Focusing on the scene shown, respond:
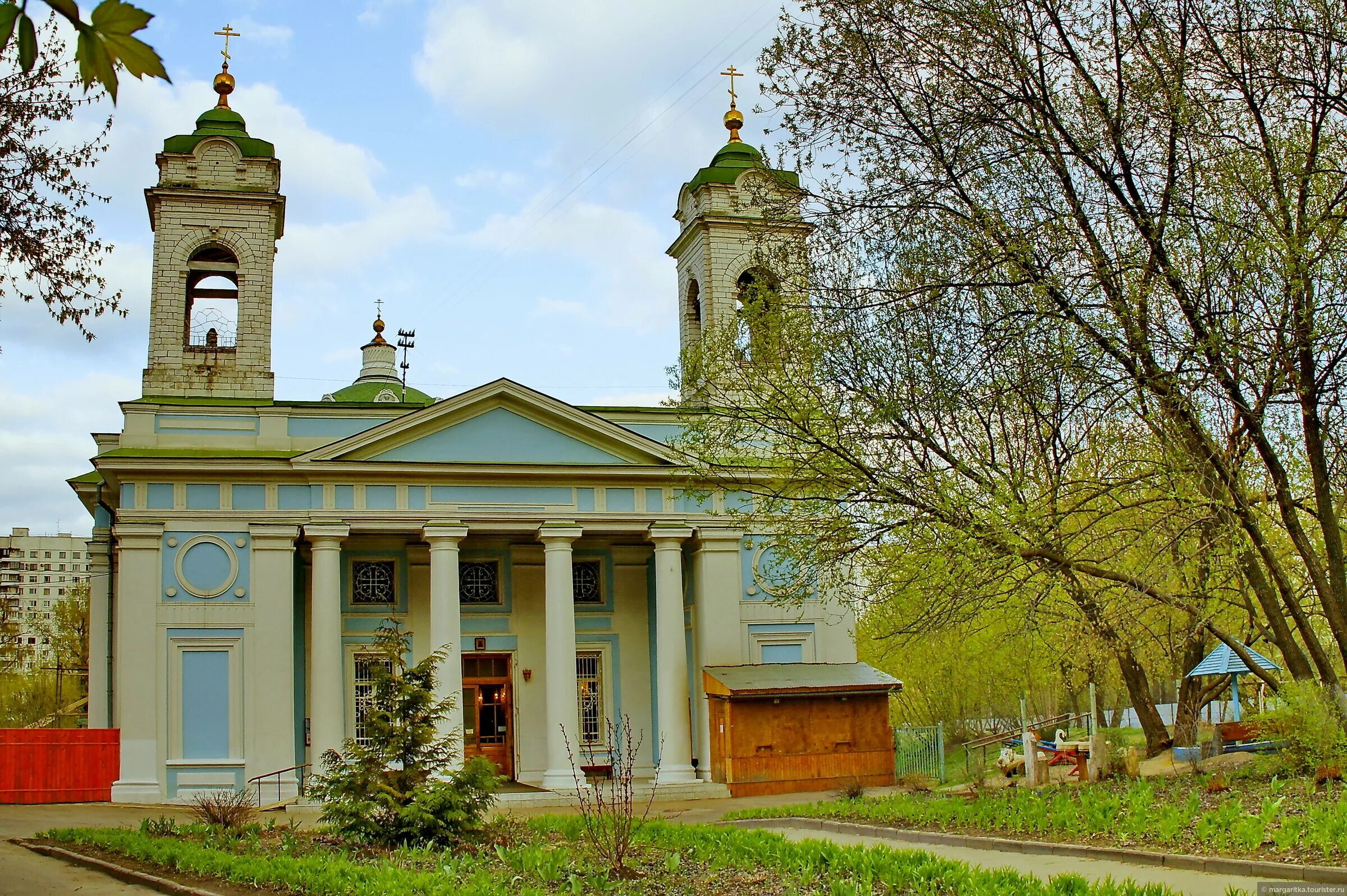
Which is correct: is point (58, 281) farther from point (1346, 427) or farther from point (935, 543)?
point (1346, 427)

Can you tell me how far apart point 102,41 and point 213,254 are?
25463 mm

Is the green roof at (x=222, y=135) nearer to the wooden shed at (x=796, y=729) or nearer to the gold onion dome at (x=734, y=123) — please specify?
the gold onion dome at (x=734, y=123)

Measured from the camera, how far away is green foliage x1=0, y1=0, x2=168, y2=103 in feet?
8.37

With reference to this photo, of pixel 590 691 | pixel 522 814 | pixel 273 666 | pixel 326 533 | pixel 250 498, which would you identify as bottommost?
pixel 522 814

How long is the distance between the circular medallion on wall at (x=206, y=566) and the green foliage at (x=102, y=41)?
2212 centimetres

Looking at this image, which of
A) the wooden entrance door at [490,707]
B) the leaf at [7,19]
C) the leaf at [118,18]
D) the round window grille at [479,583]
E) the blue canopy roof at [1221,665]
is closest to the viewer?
the leaf at [118,18]

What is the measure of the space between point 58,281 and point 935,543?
8.79 m

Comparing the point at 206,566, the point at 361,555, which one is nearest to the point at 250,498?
the point at 206,566

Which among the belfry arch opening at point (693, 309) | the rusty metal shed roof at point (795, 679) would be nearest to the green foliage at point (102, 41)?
the rusty metal shed roof at point (795, 679)

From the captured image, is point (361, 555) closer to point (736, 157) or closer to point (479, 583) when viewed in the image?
point (479, 583)

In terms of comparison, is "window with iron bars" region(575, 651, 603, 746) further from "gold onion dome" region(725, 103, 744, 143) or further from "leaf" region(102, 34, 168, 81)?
"leaf" region(102, 34, 168, 81)

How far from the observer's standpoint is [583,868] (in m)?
10.7

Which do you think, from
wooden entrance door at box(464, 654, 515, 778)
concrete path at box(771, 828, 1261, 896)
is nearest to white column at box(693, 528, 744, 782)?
wooden entrance door at box(464, 654, 515, 778)

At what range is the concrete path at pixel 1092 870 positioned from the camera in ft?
30.3
